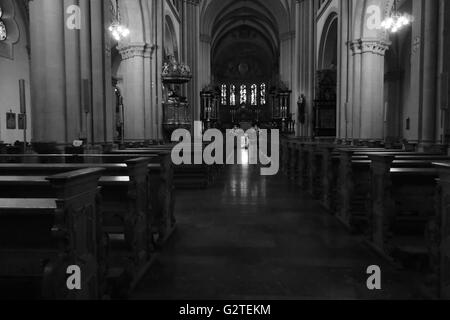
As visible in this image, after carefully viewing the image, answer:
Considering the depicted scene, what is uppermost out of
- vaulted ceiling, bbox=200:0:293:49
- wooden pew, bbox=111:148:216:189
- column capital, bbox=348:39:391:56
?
vaulted ceiling, bbox=200:0:293:49

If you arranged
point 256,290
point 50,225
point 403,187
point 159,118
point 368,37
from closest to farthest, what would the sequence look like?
point 50,225
point 256,290
point 403,187
point 368,37
point 159,118

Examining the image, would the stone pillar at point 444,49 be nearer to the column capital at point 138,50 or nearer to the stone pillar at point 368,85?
the stone pillar at point 368,85

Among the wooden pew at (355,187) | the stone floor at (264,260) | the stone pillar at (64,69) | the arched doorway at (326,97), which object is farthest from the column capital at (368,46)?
the wooden pew at (355,187)

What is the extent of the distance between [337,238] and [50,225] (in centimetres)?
446

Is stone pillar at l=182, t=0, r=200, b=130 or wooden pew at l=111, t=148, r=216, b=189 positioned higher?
stone pillar at l=182, t=0, r=200, b=130

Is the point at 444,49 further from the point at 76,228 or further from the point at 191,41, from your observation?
the point at 191,41

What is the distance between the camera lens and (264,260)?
5344mm

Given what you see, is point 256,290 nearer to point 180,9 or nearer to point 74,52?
point 74,52

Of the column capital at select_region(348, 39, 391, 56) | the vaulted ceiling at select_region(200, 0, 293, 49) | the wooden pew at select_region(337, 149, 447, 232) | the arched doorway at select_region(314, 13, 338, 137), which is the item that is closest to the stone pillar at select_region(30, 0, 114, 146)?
the wooden pew at select_region(337, 149, 447, 232)

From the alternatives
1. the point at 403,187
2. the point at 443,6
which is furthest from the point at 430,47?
the point at 403,187

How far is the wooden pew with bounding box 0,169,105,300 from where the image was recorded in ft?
9.38

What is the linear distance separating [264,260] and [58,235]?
3.06m

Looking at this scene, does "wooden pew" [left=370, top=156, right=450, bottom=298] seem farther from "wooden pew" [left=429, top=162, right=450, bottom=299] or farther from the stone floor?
"wooden pew" [left=429, top=162, right=450, bottom=299]

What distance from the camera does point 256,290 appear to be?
4352 millimetres
